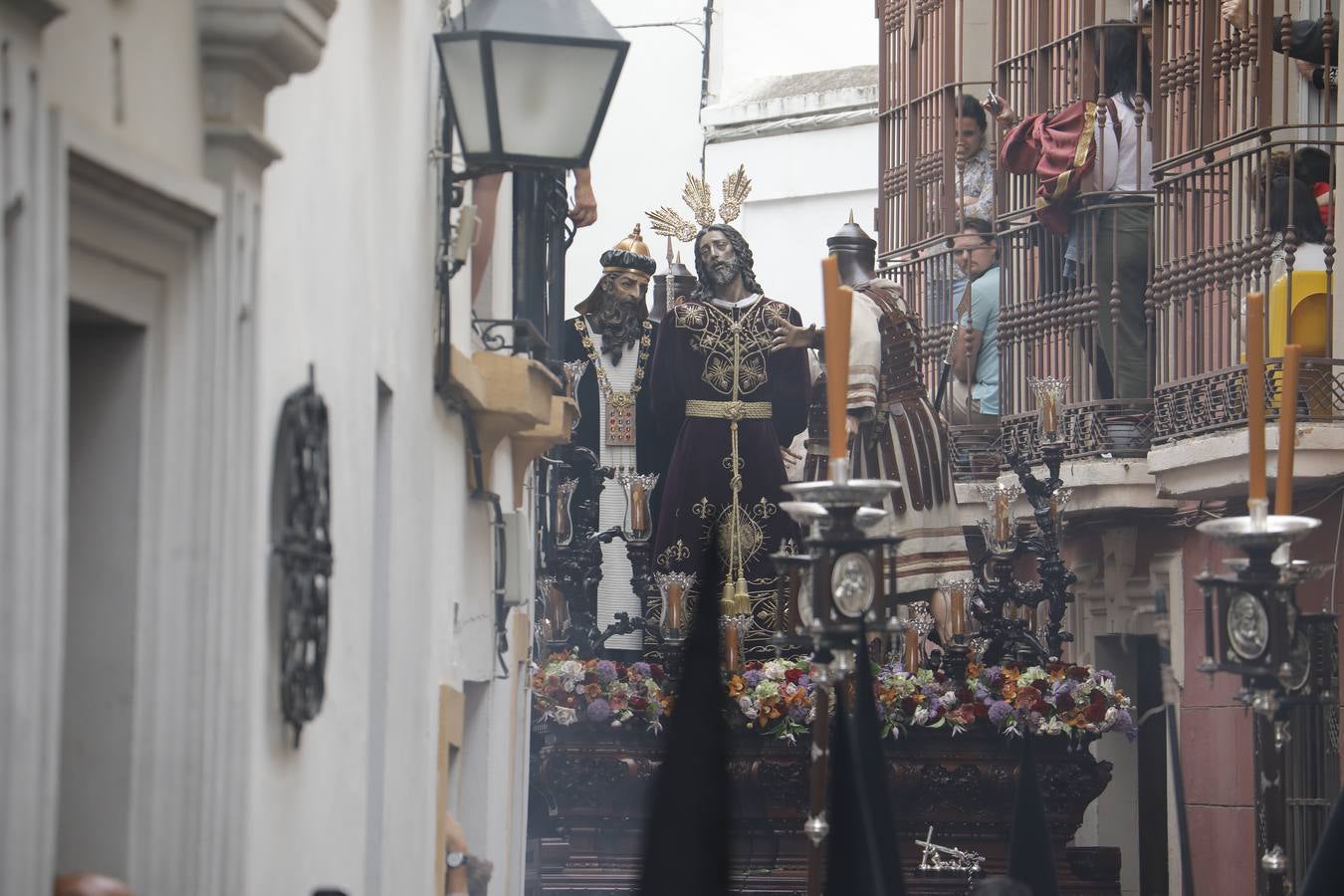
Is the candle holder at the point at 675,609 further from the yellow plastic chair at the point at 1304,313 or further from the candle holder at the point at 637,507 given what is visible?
the yellow plastic chair at the point at 1304,313

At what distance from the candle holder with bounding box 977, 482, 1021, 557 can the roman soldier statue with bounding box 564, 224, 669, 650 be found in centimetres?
219

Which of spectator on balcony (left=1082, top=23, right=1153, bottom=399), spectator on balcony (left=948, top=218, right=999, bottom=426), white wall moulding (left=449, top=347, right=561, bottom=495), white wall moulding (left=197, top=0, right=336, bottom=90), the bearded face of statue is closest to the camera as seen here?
white wall moulding (left=197, top=0, right=336, bottom=90)

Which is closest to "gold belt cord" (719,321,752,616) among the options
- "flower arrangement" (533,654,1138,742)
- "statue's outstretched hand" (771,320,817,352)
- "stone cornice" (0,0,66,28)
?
"statue's outstretched hand" (771,320,817,352)

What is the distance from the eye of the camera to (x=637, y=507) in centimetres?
1455

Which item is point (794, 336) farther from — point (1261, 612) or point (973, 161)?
point (1261, 612)

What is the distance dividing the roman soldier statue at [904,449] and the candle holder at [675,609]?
1.19m

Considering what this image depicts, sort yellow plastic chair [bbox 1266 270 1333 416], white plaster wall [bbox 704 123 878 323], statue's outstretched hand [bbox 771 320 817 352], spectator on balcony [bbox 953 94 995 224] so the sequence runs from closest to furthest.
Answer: yellow plastic chair [bbox 1266 270 1333 416] < statue's outstretched hand [bbox 771 320 817 352] < spectator on balcony [bbox 953 94 995 224] < white plaster wall [bbox 704 123 878 323]

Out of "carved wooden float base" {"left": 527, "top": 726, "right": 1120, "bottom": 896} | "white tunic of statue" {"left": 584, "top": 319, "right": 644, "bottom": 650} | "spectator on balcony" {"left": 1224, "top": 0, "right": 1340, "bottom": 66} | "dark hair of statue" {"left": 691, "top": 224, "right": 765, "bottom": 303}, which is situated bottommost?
"carved wooden float base" {"left": 527, "top": 726, "right": 1120, "bottom": 896}

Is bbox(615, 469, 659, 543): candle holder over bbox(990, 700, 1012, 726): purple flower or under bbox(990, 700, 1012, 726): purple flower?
over

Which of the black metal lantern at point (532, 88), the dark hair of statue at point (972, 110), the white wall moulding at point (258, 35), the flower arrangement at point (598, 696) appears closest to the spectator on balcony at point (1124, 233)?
the dark hair of statue at point (972, 110)

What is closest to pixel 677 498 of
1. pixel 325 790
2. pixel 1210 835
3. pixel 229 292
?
pixel 1210 835

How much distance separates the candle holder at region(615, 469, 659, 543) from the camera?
47.8 ft

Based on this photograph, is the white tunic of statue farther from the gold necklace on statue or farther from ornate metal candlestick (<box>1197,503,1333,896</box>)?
ornate metal candlestick (<box>1197,503,1333,896</box>)

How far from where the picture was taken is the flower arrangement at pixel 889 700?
1370 cm
